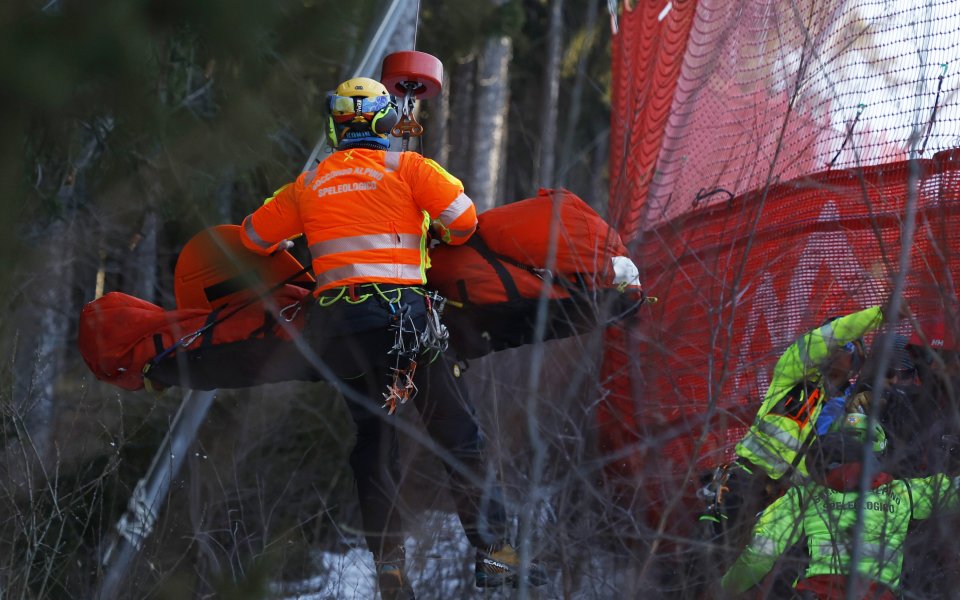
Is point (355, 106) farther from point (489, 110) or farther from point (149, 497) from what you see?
point (489, 110)

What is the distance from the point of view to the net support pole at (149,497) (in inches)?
166

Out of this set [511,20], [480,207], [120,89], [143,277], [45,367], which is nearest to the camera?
[120,89]

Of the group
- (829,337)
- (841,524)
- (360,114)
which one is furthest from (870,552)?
(360,114)

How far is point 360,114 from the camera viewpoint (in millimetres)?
4547

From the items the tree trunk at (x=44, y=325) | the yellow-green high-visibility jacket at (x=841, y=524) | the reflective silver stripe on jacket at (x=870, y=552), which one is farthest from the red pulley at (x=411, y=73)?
the reflective silver stripe on jacket at (x=870, y=552)

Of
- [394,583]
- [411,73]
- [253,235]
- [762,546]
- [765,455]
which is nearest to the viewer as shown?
[762,546]

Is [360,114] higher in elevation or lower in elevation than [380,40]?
lower

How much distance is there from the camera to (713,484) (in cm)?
385

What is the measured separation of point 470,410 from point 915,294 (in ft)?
5.80

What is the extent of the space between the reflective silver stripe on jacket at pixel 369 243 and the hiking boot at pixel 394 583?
1.18 m

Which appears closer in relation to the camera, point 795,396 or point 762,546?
point 762,546

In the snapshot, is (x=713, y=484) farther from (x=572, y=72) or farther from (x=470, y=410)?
(x=572, y=72)

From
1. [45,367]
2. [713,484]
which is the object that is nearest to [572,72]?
[45,367]

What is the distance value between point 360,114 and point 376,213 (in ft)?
1.29
